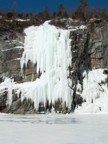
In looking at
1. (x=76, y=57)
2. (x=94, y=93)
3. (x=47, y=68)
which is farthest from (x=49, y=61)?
(x=94, y=93)

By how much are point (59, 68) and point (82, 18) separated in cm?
674

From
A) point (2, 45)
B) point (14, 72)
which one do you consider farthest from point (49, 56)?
point (2, 45)

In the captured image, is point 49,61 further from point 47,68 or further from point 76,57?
point 76,57

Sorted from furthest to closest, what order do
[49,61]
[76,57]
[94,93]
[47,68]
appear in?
[76,57]
[49,61]
[47,68]
[94,93]

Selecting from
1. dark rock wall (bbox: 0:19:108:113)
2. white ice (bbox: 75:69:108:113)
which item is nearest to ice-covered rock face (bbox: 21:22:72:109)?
dark rock wall (bbox: 0:19:108:113)

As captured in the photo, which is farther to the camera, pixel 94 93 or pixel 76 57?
pixel 76 57

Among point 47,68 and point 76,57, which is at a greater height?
point 76,57

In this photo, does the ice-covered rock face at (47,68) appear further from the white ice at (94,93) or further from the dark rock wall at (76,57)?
the white ice at (94,93)

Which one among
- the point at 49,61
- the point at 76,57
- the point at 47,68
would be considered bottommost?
the point at 47,68

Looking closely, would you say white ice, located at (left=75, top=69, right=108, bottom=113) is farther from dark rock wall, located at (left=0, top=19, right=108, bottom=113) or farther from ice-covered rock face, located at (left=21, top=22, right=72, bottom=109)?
ice-covered rock face, located at (left=21, top=22, right=72, bottom=109)

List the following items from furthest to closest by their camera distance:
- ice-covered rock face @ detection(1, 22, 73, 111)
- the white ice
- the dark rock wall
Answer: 1. the dark rock wall
2. the white ice
3. ice-covered rock face @ detection(1, 22, 73, 111)

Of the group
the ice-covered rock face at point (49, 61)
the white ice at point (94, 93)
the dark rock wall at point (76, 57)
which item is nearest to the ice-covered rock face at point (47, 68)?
the ice-covered rock face at point (49, 61)

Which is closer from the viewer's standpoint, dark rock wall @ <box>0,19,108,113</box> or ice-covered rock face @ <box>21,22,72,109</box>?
ice-covered rock face @ <box>21,22,72,109</box>

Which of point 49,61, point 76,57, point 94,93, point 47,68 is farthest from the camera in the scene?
point 76,57
